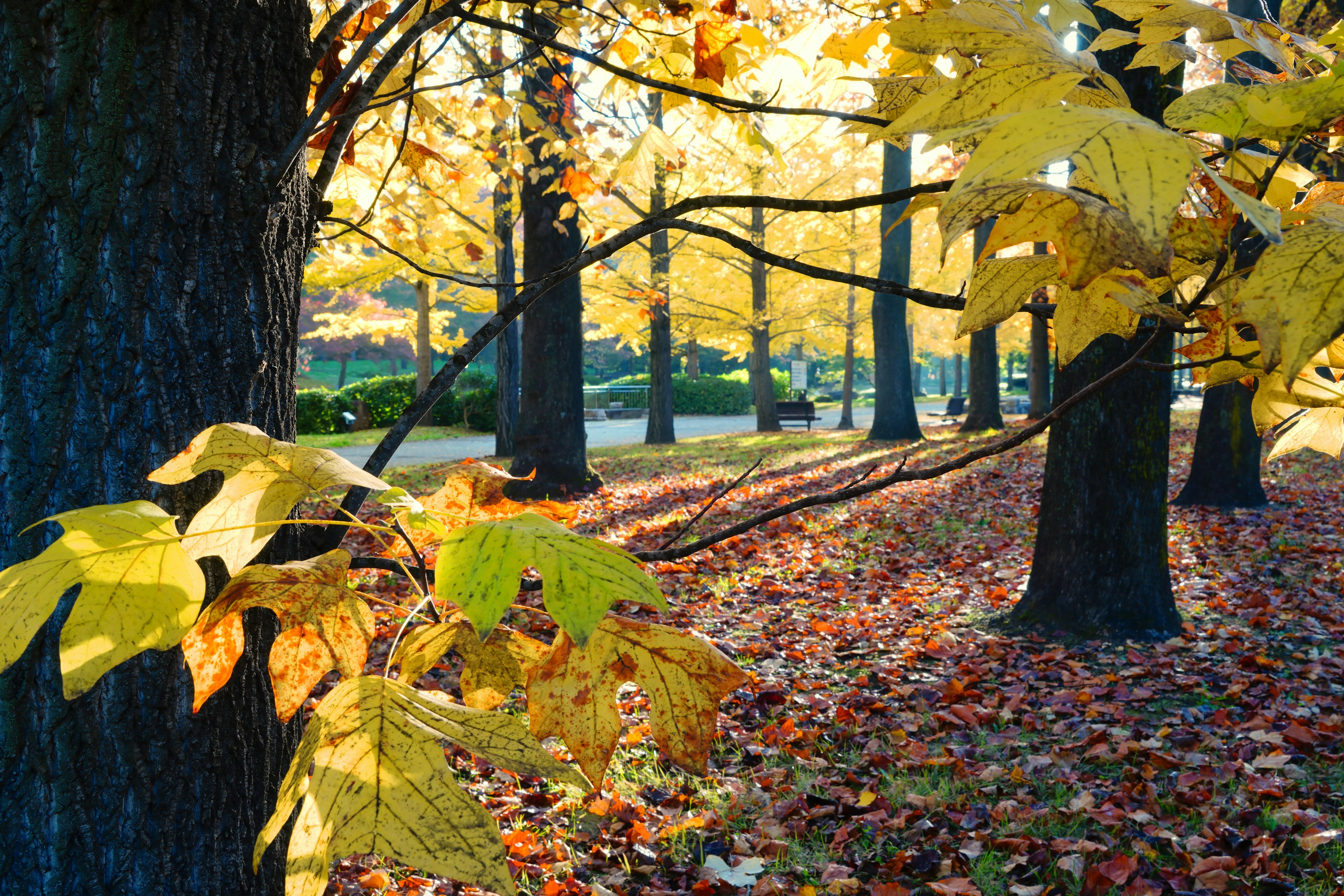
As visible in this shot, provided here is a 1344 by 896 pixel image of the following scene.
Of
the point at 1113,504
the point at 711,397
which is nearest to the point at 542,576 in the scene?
the point at 1113,504

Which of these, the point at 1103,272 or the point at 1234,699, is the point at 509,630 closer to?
the point at 1103,272

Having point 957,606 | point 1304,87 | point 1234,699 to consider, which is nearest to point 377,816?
point 1304,87

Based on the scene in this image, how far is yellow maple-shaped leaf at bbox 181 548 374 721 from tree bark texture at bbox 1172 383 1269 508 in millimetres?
9297

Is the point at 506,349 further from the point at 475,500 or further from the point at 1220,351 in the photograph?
the point at 1220,351

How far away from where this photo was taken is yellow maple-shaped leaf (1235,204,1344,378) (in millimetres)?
396

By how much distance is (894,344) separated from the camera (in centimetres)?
1574

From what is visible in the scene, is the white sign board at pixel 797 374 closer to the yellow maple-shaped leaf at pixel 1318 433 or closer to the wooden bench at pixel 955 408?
the wooden bench at pixel 955 408

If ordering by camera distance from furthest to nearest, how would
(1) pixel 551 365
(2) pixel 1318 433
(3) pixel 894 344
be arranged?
(3) pixel 894 344 < (1) pixel 551 365 < (2) pixel 1318 433

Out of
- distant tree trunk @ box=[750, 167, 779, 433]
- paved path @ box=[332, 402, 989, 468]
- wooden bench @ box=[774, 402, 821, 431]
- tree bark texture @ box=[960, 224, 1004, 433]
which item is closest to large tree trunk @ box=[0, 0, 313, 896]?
paved path @ box=[332, 402, 989, 468]

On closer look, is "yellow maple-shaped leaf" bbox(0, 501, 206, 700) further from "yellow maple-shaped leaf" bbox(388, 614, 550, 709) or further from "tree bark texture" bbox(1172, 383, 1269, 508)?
"tree bark texture" bbox(1172, 383, 1269, 508)

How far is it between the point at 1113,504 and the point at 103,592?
5465 mm

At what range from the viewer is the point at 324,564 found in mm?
793

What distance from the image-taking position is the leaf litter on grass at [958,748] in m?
2.75

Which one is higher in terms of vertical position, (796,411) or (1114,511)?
(796,411)
